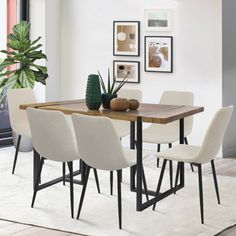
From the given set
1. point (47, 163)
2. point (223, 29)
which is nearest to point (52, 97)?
point (47, 163)

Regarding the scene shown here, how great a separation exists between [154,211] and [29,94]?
2.11m

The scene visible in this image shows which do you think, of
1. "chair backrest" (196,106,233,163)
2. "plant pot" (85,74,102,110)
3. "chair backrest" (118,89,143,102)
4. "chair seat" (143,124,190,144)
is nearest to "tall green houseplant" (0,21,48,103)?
"chair backrest" (118,89,143,102)

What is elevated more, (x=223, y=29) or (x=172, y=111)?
(x=223, y=29)

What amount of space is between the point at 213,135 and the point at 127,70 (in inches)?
125

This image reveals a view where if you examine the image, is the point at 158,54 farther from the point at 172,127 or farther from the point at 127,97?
the point at 172,127

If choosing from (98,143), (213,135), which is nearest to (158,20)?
(213,135)

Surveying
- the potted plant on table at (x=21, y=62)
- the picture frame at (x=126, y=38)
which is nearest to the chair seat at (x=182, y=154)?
the potted plant on table at (x=21, y=62)

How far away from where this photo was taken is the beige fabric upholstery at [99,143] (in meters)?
4.12

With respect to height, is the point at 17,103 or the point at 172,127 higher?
the point at 17,103

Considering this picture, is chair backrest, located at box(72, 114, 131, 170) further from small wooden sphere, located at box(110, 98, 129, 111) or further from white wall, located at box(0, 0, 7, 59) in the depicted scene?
white wall, located at box(0, 0, 7, 59)

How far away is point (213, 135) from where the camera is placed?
14.4 feet

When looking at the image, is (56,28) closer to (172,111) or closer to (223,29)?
(223,29)

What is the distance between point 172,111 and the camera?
480 cm

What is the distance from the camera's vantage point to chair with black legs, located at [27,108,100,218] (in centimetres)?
443
